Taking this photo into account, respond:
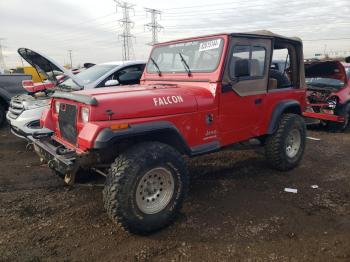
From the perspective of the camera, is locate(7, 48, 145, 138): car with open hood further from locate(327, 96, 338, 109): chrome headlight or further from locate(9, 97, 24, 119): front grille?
locate(327, 96, 338, 109): chrome headlight

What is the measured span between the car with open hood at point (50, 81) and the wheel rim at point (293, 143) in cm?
332

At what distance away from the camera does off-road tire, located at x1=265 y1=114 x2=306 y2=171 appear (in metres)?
4.76

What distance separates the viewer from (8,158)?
5.91 meters

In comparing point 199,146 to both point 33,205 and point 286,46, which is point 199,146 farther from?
point 286,46

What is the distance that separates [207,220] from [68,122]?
197 centimetres

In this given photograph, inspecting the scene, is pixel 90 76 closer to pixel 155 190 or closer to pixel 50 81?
pixel 50 81

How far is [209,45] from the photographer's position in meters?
4.06

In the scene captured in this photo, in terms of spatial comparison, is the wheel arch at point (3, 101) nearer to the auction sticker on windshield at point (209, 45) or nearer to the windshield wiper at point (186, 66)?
the windshield wiper at point (186, 66)

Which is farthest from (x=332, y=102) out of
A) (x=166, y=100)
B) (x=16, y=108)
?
(x=16, y=108)

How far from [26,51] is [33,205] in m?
3.28

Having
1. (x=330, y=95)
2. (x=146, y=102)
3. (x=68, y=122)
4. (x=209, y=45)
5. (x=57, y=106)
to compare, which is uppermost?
(x=209, y=45)

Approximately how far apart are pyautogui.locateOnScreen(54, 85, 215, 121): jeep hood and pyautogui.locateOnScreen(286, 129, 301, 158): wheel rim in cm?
205

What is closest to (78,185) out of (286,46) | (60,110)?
(60,110)

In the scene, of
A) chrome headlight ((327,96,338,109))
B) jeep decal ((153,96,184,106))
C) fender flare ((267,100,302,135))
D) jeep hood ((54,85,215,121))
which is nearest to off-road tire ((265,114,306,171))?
fender flare ((267,100,302,135))
